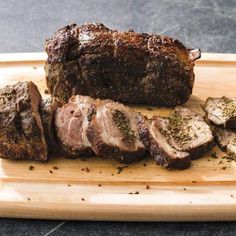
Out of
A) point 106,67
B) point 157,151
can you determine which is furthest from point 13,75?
point 157,151

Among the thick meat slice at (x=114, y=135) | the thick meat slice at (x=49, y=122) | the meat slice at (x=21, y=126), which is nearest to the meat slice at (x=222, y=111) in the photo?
the thick meat slice at (x=114, y=135)

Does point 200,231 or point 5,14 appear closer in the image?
point 200,231

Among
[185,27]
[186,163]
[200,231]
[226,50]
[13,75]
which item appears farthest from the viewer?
[185,27]

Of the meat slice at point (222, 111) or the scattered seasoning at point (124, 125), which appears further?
the meat slice at point (222, 111)

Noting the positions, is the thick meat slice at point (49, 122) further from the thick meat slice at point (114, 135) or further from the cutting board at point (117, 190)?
the thick meat slice at point (114, 135)

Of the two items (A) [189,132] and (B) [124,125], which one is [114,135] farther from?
(A) [189,132]

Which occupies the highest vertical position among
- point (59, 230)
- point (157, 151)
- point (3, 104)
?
point (3, 104)

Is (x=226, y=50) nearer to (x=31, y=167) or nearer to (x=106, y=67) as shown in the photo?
(x=106, y=67)

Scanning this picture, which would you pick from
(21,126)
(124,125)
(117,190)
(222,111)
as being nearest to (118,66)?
(124,125)
